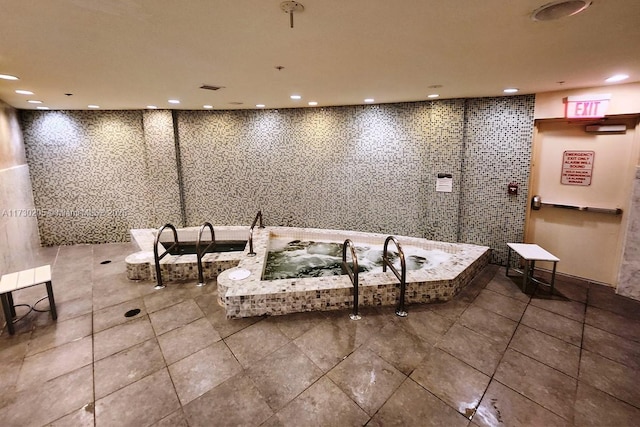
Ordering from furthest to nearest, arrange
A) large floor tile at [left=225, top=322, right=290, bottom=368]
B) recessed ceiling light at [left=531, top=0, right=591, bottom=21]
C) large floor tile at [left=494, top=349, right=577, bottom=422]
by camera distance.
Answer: large floor tile at [left=225, top=322, right=290, bottom=368]
large floor tile at [left=494, top=349, right=577, bottom=422]
recessed ceiling light at [left=531, top=0, right=591, bottom=21]

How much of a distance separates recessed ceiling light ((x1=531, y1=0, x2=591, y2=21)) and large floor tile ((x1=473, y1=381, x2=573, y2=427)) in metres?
2.84

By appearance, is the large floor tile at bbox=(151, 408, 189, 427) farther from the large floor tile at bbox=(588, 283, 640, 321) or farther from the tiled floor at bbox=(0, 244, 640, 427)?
the large floor tile at bbox=(588, 283, 640, 321)

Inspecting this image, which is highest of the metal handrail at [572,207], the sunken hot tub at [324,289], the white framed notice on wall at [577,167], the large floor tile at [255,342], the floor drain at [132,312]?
the white framed notice on wall at [577,167]

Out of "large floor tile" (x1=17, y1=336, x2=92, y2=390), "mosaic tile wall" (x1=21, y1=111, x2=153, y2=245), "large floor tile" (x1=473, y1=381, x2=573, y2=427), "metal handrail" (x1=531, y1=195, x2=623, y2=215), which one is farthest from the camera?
"mosaic tile wall" (x1=21, y1=111, x2=153, y2=245)

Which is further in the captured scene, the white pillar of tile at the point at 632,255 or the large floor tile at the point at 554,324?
the white pillar of tile at the point at 632,255

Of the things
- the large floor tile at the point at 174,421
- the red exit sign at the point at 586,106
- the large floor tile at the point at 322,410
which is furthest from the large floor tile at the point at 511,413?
the red exit sign at the point at 586,106

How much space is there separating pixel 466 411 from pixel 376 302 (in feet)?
5.27

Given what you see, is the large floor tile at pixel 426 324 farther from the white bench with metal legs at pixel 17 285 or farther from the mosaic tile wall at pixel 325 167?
the white bench with metal legs at pixel 17 285

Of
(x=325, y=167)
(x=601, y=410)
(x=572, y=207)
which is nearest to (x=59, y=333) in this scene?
(x=325, y=167)

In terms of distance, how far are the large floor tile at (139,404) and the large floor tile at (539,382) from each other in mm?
2870

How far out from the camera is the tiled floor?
89.2 inches

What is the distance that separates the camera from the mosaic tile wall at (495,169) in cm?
469

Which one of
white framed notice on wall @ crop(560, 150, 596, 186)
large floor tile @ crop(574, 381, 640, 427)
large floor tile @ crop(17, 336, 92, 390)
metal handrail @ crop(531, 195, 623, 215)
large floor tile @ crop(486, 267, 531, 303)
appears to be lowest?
large floor tile @ crop(574, 381, 640, 427)

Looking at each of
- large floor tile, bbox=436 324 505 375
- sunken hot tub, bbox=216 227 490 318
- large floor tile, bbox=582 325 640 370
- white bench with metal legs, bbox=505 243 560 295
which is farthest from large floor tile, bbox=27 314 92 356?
white bench with metal legs, bbox=505 243 560 295
